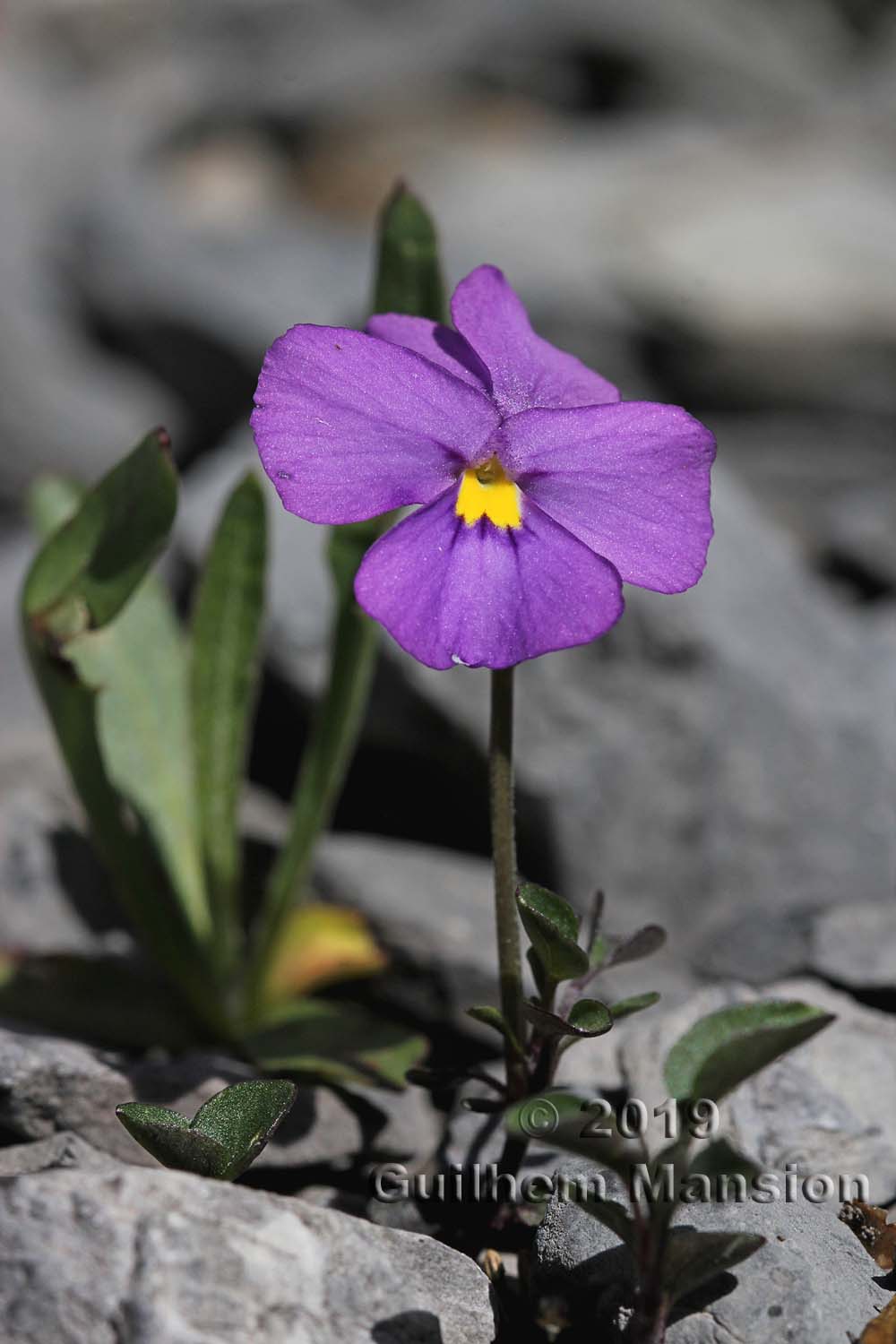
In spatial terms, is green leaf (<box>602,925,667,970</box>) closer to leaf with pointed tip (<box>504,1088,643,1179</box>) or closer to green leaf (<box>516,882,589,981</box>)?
green leaf (<box>516,882,589,981</box>)

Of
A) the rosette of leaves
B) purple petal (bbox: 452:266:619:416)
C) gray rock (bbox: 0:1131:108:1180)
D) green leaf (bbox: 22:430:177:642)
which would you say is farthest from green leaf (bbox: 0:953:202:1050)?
purple petal (bbox: 452:266:619:416)

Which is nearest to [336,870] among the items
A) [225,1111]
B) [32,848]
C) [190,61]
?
[32,848]

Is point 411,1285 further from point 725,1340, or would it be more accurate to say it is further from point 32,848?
point 32,848

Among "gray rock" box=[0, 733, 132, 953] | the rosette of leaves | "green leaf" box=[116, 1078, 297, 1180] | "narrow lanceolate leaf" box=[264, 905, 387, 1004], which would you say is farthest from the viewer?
"gray rock" box=[0, 733, 132, 953]

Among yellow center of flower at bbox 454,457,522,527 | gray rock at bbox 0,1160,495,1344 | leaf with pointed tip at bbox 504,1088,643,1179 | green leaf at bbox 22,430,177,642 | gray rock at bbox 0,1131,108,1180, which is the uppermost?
yellow center of flower at bbox 454,457,522,527

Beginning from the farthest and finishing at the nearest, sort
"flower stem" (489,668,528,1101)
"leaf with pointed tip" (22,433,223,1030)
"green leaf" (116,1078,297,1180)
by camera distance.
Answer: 1. "leaf with pointed tip" (22,433,223,1030)
2. "flower stem" (489,668,528,1101)
3. "green leaf" (116,1078,297,1180)

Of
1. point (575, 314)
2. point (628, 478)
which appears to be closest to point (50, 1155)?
point (628, 478)
